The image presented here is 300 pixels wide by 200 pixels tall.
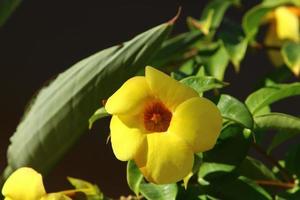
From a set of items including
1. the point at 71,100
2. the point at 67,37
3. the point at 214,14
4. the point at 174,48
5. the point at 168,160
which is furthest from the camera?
the point at 67,37

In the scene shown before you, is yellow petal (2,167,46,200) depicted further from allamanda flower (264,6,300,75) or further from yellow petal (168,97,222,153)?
allamanda flower (264,6,300,75)

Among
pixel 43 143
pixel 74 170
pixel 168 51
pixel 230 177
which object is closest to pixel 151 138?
pixel 230 177

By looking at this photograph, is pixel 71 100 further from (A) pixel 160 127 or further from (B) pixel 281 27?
(B) pixel 281 27

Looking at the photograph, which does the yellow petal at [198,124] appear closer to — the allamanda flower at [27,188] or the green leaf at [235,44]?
the allamanda flower at [27,188]

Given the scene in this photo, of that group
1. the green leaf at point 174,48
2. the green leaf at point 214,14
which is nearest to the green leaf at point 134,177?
the green leaf at point 174,48

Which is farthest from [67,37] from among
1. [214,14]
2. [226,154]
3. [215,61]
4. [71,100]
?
[226,154]

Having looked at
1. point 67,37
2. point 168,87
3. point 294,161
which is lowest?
point 67,37

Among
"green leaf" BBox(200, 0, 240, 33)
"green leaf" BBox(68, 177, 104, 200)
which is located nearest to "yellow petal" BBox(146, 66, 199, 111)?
"green leaf" BBox(68, 177, 104, 200)
